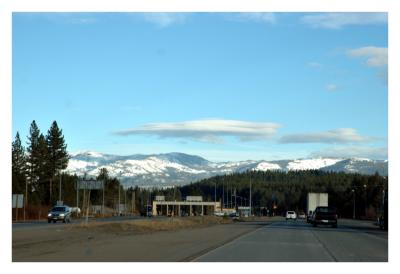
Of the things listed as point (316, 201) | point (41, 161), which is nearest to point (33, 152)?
point (41, 161)

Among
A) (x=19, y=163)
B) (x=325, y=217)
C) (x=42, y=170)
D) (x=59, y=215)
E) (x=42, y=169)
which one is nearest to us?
(x=59, y=215)

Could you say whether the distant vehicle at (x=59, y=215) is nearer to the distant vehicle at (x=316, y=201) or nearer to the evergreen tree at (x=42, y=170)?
the distant vehicle at (x=316, y=201)

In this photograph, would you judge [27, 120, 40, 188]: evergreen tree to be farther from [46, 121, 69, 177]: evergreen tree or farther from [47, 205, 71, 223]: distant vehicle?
[47, 205, 71, 223]: distant vehicle

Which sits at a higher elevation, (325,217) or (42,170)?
(42,170)

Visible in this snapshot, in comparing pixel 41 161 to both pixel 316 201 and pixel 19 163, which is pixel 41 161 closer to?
pixel 19 163

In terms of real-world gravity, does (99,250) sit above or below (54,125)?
below

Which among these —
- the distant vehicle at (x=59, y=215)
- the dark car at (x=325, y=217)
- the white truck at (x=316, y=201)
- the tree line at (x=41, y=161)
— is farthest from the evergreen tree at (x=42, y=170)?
the dark car at (x=325, y=217)

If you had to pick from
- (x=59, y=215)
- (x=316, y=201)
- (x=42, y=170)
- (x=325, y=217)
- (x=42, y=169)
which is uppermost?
(x=42, y=169)

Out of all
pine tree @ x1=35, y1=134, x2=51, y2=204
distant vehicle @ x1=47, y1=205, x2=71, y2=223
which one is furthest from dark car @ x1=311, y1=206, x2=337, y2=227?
pine tree @ x1=35, y1=134, x2=51, y2=204

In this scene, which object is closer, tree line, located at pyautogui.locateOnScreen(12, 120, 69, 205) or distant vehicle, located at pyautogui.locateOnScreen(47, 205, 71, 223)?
distant vehicle, located at pyautogui.locateOnScreen(47, 205, 71, 223)

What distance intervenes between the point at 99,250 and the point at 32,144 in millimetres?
106811
